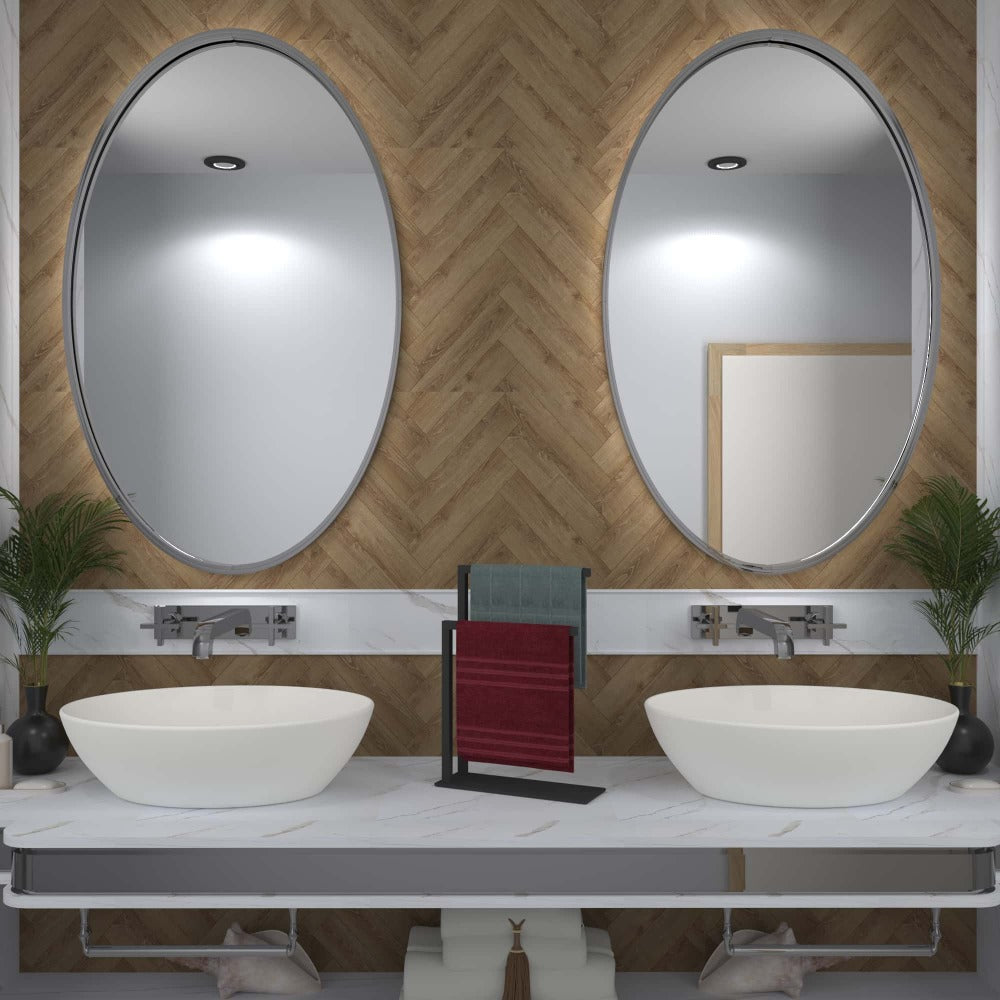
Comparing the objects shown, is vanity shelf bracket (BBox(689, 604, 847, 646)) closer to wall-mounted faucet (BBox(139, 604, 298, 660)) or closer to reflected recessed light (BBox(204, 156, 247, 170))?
wall-mounted faucet (BBox(139, 604, 298, 660))

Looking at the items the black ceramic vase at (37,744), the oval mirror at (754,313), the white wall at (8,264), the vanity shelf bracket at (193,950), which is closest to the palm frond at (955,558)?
the oval mirror at (754,313)

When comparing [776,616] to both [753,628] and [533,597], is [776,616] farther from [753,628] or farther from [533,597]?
[533,597]

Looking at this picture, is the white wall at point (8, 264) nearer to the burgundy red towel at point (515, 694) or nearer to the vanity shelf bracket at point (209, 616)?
the vanity shelf bracket at point (209, 616)

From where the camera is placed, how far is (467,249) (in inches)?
85.7

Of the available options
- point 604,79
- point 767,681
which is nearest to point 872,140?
point 604,79

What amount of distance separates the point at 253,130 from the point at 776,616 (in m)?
1.65

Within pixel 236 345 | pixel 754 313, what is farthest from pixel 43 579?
pixel 754 313

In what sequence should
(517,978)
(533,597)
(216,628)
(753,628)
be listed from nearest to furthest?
(517,978) < (533,597) < (216,628) < (753,628)

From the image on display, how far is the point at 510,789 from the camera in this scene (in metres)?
1.80

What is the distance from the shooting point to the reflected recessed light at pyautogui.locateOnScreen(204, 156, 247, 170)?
2.16m

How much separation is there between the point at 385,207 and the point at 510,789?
4.32 ft

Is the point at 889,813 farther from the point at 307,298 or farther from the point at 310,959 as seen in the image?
the point at 307,298

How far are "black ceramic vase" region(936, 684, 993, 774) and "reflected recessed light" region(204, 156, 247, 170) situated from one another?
1974mm

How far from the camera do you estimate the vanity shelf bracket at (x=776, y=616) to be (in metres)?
2.13
